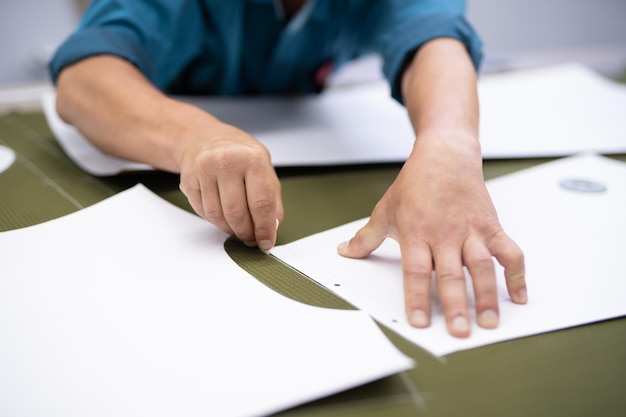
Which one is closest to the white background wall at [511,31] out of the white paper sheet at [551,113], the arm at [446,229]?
the white paper sheet at [551,113]

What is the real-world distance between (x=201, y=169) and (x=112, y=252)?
11 centimetres

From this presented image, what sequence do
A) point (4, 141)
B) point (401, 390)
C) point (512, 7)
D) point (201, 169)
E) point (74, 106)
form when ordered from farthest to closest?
point (512, 7) < point (4, 141) < point (74, 106) < point (201, 169) < point (401, 390)

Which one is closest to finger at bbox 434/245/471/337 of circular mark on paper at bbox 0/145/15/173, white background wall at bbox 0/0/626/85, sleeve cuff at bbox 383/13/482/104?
sleeve cuff at bbox 383/13/482/104

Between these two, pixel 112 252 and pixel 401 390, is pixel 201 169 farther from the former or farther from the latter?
pixel 401 390

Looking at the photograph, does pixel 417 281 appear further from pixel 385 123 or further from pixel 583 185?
pixel 385 123

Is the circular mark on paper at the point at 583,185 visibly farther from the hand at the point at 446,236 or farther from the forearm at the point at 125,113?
the forearm at the point at 125,113

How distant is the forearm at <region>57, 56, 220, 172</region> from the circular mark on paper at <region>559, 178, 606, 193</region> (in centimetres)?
42

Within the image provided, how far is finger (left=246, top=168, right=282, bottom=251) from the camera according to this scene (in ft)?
1.61

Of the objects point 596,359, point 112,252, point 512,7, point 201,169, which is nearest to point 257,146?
point 201,169

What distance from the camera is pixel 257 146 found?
505mm

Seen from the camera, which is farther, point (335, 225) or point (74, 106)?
point (74, 106)

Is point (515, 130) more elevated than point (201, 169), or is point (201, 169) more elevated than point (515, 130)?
point (201, 169)

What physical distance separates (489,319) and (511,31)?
168 cm

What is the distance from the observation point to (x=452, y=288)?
0.43m
